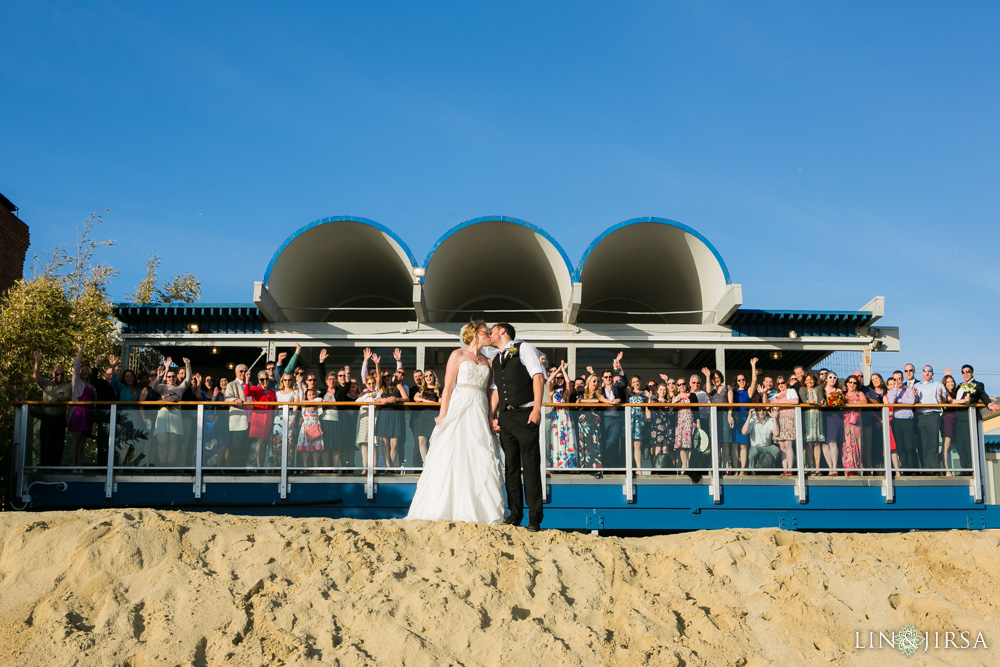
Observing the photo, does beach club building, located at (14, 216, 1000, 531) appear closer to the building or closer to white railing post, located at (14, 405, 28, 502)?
white railing post, located at (14, 405, 28, 502)

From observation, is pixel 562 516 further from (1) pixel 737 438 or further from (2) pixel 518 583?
(2) pixel 518 583

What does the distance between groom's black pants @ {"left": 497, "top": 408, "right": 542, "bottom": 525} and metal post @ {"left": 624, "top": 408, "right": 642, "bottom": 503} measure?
3.33 m

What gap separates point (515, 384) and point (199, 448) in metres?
5.15

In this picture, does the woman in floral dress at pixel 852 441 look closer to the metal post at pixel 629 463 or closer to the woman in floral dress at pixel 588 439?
the metal post at pixel 629 463

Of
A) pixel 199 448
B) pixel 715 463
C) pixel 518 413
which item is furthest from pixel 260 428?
pixel 715 463

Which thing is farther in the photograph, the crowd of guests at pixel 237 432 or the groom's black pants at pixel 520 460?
the crowd of guests at pixel 237 432

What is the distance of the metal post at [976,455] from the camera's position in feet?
37.6

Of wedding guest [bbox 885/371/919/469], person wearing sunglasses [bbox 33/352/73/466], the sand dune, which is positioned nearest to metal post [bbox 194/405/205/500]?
person wearing sunglasses [bbox 33/352/73/466]

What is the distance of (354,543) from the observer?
6727 millimetres

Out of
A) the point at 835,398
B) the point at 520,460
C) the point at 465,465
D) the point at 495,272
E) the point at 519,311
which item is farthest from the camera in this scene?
the point at 495,272

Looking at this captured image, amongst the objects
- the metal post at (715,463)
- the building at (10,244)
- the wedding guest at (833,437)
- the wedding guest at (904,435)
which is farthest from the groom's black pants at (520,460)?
the building at (10,244)

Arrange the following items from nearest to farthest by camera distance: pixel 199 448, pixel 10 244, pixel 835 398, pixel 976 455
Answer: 1. pixel 199 448
2. pixel 976 455
3. pixel 835 398
4. pixel 10 244

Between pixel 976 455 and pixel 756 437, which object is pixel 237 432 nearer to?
pixel 756 437

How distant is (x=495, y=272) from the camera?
1858 cm
